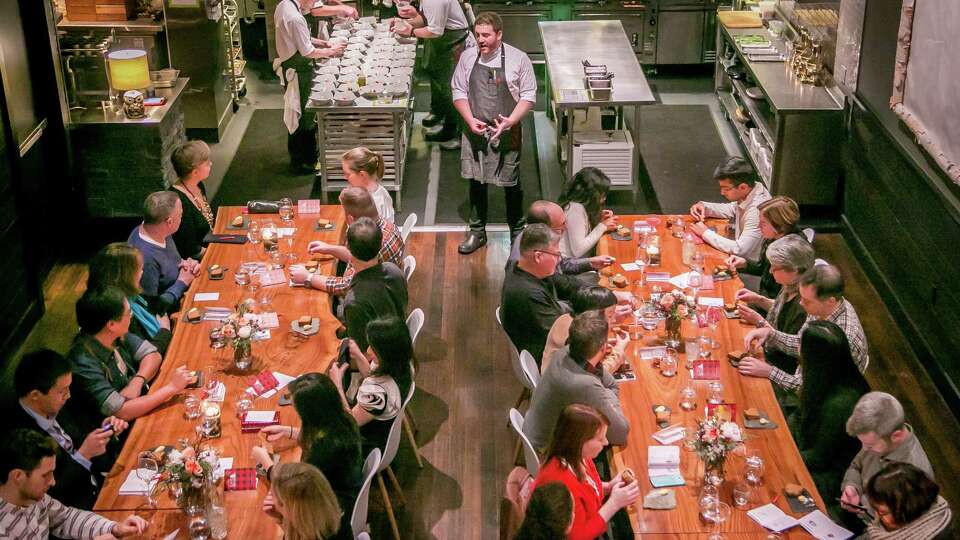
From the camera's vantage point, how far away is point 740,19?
448 inches

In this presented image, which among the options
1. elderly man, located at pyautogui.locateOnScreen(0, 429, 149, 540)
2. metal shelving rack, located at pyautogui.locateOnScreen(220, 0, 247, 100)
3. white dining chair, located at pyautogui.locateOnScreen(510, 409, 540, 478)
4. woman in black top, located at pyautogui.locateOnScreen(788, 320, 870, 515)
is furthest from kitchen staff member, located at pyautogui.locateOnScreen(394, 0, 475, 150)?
elderly man, located at pyautogui.locateOnScreen(0, 429, 149, 540)

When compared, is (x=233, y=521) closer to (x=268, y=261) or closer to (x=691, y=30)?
(x=268, y=261)

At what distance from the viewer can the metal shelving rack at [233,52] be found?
1130cm

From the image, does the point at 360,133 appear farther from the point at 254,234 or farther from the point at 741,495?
the point at 741,495

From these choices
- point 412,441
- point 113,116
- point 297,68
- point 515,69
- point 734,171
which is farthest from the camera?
point 297,68

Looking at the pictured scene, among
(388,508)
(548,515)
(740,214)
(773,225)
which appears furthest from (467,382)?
(548,515)

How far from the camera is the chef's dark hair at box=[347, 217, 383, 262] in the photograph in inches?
243

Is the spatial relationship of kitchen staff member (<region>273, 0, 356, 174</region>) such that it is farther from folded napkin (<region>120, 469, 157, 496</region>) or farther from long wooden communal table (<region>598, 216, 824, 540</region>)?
folded napkin (<region>120, 469, 157, 496</region>)

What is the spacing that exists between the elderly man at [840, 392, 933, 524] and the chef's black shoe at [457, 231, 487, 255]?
14.3 ft

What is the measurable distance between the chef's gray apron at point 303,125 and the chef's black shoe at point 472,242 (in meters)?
1.96

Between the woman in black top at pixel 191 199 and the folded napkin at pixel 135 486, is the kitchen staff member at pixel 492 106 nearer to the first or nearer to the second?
the woman in black top at pixel 191 199

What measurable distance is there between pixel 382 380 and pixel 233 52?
23.1 ft

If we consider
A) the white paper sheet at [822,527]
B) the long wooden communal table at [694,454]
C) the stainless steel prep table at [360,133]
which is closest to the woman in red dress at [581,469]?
the long wooden communal table at [694,454]

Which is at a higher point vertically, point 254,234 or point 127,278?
point 127,278
